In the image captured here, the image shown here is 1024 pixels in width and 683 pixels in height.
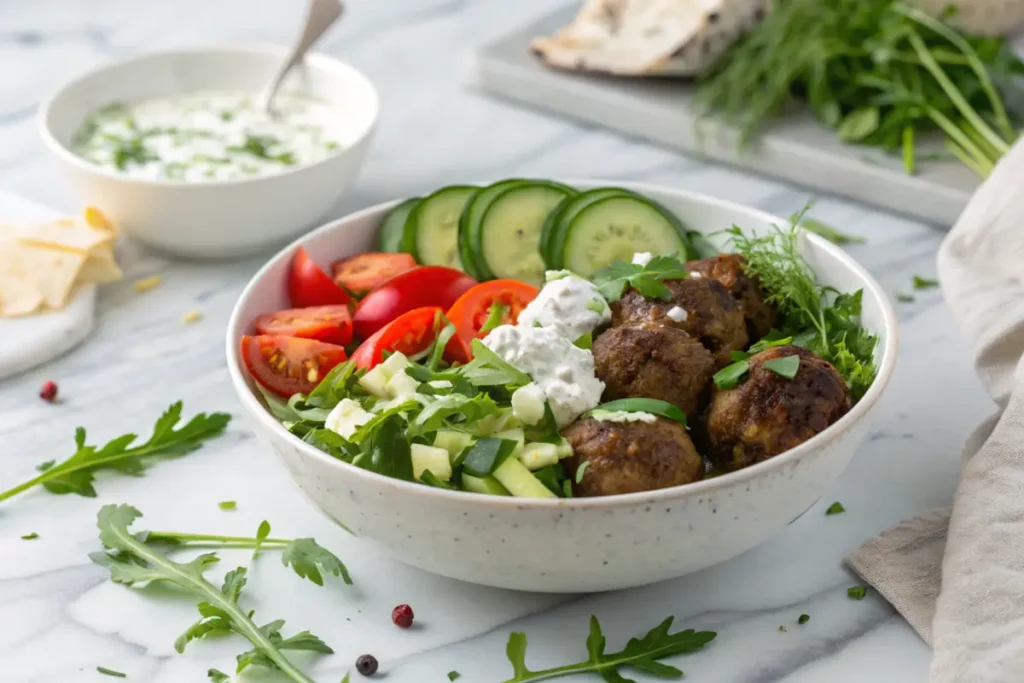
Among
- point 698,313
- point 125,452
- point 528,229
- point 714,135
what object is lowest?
point 125,452

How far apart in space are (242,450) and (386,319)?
0.52 metres

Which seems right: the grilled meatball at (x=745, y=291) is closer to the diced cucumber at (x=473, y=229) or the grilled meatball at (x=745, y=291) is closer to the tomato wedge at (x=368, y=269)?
the diced cucumber at (x=473, y=229)

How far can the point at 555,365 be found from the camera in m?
2.54

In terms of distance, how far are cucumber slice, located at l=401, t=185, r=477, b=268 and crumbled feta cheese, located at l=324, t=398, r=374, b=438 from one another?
0.83m

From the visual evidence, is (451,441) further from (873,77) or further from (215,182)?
(873,77)

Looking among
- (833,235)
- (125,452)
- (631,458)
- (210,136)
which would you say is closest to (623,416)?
(631,458)

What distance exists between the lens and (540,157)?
182 inches

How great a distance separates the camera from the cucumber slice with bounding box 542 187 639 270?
3.21 meters

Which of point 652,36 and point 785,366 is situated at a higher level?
point 785,366

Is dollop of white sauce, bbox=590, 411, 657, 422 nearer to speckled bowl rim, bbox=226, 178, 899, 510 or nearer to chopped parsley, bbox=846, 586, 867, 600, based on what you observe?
speckled bowl rim, bbox=226, 178, 899, 510

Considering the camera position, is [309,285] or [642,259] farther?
[309,285]

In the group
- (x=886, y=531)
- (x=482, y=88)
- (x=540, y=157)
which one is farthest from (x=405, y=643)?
(x=482, y=88)

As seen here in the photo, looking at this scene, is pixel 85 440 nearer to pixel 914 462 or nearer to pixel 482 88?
pixel 914 462

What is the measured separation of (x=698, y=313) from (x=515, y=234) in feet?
2.40
